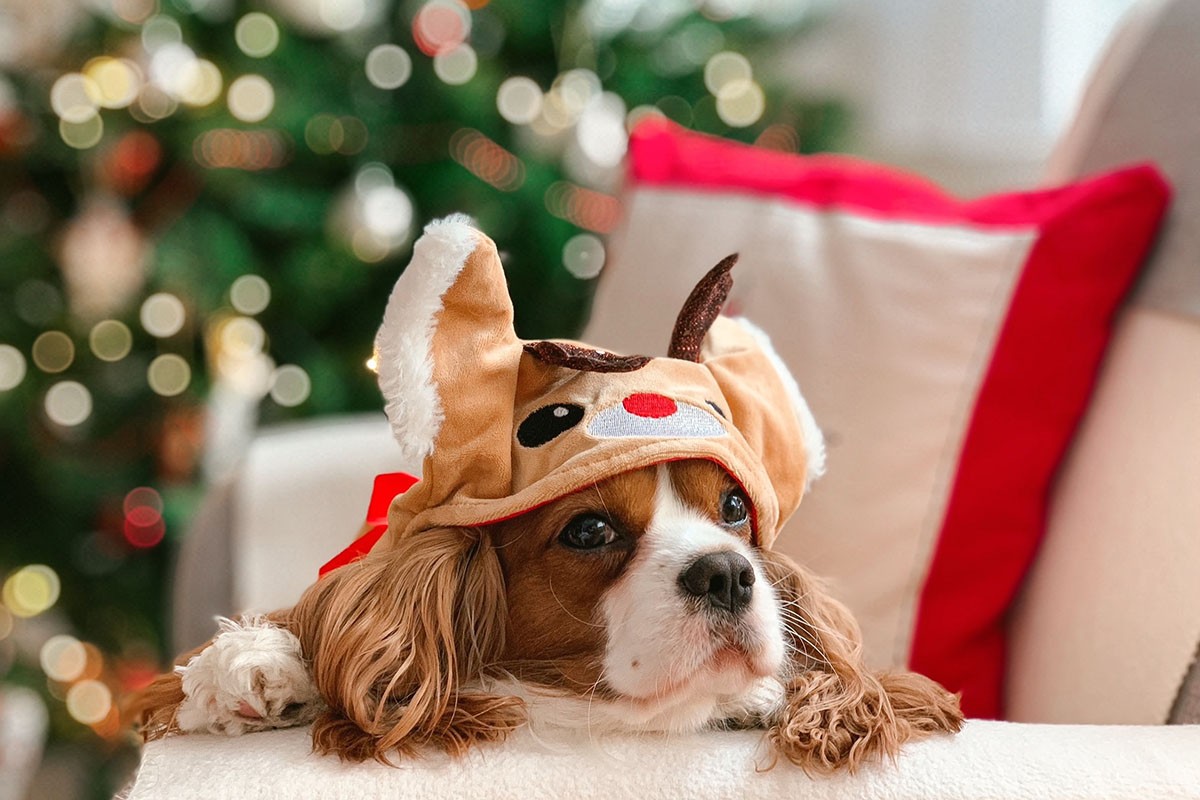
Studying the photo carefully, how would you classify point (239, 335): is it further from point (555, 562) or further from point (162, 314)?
point (555, 562)

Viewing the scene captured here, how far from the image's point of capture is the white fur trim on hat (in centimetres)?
70

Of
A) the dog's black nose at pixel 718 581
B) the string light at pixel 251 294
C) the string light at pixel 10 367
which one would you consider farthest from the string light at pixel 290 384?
the dog's black nose at pixel 718 581

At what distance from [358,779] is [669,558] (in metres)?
0.23

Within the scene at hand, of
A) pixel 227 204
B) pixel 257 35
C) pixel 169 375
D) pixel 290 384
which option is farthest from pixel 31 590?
pixel 257 35

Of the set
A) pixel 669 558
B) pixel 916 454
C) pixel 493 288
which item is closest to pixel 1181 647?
pixel 916 454

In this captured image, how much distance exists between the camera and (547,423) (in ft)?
2.44

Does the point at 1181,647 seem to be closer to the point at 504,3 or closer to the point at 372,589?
the point at 372,589

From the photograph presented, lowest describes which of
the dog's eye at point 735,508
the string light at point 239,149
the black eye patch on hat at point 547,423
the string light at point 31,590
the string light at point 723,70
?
the string light at point 31,590

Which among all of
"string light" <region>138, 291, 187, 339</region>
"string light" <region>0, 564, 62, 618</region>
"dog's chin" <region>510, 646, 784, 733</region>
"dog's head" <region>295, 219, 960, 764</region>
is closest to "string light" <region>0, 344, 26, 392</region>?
"string light" <region>138, 291, 187, 339</region>

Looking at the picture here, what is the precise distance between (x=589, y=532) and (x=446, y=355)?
0.51 ft

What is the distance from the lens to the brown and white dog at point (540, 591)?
2.23 ft

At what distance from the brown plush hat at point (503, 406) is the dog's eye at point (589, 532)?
51 millimetres

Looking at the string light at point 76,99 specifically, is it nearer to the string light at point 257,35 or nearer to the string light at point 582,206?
the string light at point 257,35

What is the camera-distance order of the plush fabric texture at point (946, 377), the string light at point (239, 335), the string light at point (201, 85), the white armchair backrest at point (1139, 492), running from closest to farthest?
the white armchair backrest at point (1139, 492) < the plush fabric texture at point (946, 377) < the string light at point (201, 85) < the string light at point (239, 335)
